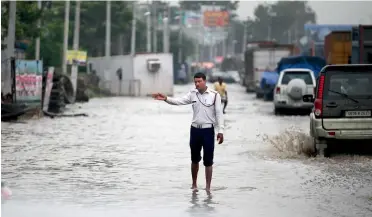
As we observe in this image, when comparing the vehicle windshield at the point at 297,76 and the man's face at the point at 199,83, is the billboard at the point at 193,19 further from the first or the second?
the man's face at the point at 199,83

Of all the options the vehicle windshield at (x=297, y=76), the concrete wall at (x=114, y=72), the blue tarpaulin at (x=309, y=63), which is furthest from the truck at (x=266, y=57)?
the vehicle windshield at (x=297, y=76)

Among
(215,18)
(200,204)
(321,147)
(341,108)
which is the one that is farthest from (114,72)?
(215,18)

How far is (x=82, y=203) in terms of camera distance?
501 inches

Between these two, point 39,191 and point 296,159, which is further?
point 296,159

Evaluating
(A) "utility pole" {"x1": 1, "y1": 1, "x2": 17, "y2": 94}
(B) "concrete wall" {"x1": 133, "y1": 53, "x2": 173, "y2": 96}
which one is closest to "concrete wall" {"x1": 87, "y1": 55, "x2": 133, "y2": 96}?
(B) "concrete wall" {"x1": 133, "y1": 53, "x2": 173, "y2": 96}

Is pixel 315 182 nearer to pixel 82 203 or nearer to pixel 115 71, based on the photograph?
pixel 82 203

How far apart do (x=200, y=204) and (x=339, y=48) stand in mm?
29241

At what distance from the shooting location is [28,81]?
116 ft

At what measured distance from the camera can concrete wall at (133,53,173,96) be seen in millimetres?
61812

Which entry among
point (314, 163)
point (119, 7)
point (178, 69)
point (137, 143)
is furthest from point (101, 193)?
point (178, 69)

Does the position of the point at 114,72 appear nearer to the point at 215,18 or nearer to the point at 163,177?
the point at 163,177

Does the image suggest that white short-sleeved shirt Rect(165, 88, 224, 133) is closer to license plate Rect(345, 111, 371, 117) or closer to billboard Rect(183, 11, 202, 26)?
license plate Rect(345, 111, 371, 117)

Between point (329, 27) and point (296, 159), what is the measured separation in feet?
190

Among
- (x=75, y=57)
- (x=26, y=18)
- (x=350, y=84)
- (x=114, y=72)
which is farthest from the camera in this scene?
(x=114, y=72)
